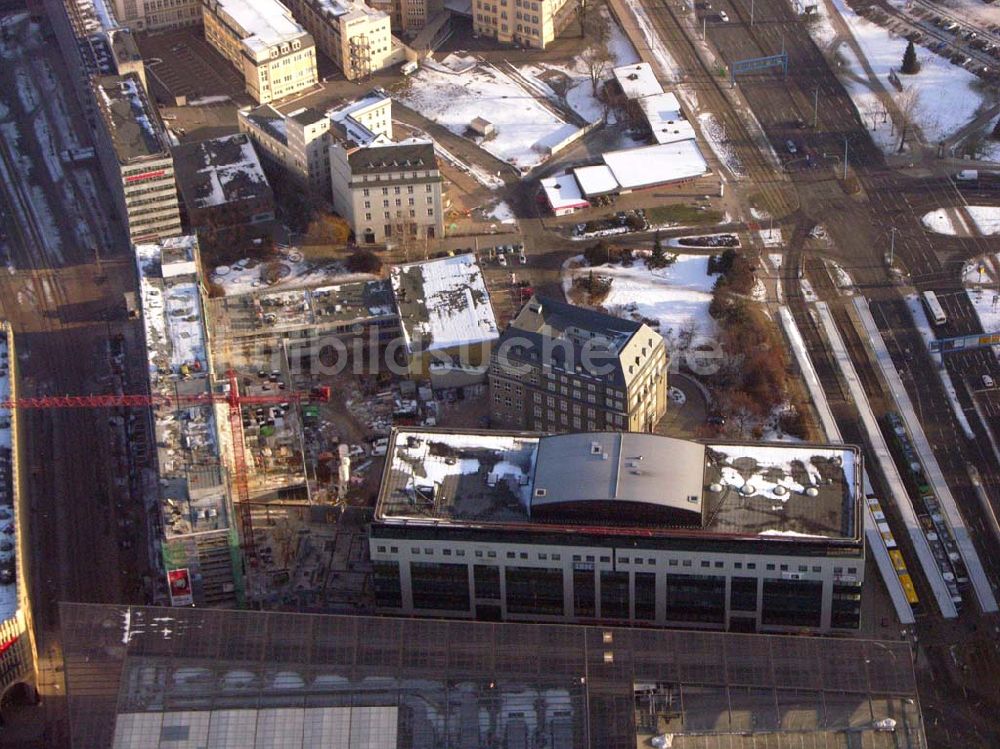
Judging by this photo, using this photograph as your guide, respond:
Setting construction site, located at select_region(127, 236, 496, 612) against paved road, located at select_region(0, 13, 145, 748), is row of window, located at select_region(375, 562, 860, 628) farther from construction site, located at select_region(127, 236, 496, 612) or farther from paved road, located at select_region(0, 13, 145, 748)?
paved road, located at select_region(0, 13, 145, 748)

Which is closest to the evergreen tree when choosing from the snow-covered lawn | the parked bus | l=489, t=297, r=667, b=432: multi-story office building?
the snow-covered lawn

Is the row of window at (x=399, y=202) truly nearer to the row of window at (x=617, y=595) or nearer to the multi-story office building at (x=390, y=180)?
the multi-story office building at (x=390, y=180)

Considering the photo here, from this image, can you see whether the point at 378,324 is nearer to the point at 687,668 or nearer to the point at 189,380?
the point at 189,380

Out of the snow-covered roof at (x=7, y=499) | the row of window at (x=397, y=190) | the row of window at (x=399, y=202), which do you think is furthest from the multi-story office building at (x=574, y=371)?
the snow-covered roof at (x=7, y=499)

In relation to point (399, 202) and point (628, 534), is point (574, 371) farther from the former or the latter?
point (399, 202)

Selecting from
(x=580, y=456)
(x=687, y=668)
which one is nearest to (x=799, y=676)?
(x=687, y=668)

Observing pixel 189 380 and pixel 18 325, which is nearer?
pixel 189 380

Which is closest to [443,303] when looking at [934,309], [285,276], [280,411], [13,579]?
[280,411]
